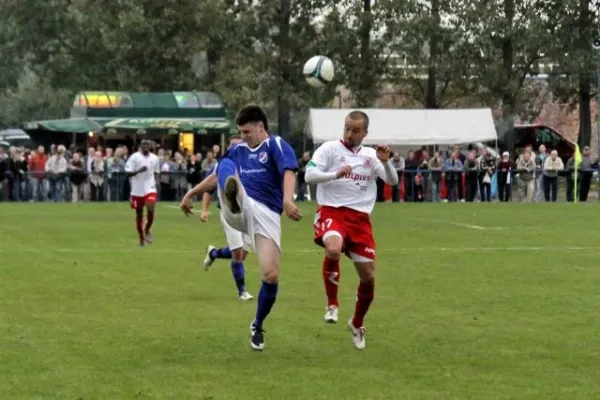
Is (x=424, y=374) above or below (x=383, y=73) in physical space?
below

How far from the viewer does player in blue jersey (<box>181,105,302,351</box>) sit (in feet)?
35.4

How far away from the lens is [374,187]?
12.0 m

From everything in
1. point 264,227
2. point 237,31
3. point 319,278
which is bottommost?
A: point 319,278

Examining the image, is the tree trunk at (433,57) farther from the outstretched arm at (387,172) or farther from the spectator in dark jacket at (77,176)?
the outstretched arm at (387,172)

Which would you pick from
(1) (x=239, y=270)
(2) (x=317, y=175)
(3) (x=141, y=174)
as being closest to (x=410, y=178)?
(3) (x=141, y=174)

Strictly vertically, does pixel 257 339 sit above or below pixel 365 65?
below

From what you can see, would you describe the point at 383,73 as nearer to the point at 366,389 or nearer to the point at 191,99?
the point at 191,99

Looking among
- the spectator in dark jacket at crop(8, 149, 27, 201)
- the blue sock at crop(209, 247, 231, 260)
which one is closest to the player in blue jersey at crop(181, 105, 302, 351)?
the blue sock at crop(209, 247, 231, 260)

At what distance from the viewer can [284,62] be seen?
54938mm

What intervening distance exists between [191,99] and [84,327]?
42325 millimetres

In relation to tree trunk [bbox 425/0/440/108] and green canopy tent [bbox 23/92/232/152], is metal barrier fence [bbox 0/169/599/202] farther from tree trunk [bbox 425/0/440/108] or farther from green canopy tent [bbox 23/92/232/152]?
tree trunk [bbox 425/0/440/108]

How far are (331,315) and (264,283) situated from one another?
1.94 metres

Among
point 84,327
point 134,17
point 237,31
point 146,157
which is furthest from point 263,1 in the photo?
point 84,327

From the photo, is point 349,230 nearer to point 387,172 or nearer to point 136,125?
point 387,172
